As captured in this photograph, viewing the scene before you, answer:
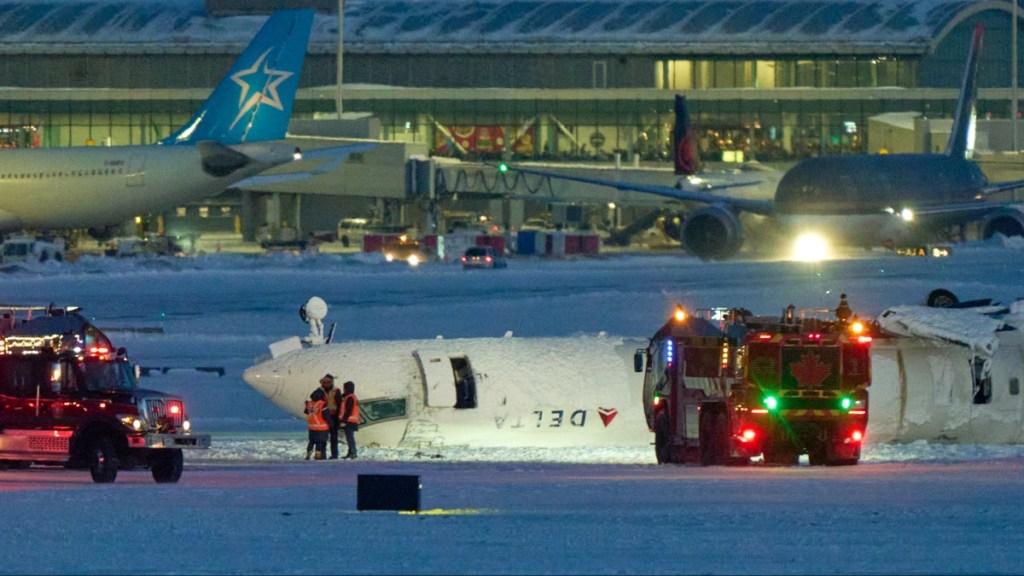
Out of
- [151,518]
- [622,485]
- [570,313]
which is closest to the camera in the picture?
[151,518]

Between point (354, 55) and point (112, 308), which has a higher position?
point (354, 55)

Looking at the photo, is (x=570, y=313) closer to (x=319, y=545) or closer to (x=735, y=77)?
(x=319, y=545)

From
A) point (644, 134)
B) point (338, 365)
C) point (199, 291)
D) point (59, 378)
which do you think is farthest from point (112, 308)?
point (644, 134)

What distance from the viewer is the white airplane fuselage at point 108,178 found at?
60375 mm

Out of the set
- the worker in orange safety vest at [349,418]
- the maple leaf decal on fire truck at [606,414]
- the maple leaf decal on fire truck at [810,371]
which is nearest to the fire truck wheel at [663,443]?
the maple leaf decal on fire truck at [810,371]

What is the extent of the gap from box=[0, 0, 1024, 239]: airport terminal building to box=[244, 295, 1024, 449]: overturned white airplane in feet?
260

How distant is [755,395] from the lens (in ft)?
82.6

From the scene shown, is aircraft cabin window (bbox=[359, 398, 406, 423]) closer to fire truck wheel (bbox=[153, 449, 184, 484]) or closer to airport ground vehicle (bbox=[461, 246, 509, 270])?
fire truck wheel (bbox=[153, 449, 184, 484])

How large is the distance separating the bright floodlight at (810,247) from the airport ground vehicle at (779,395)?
130 ft

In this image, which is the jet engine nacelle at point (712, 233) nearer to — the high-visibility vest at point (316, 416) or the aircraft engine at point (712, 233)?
the aircraft engine at point (712, 233)

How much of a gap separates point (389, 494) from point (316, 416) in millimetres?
8700

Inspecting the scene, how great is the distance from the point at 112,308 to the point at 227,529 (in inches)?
1291

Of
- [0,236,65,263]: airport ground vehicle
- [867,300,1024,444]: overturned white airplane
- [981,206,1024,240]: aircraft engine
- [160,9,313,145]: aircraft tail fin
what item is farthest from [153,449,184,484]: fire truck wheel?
[981,206,1024,240]: aircraft engine

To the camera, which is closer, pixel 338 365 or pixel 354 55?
pixel 338 365
